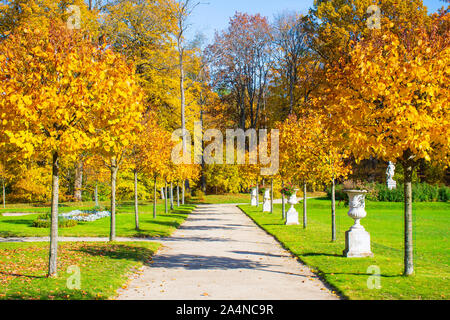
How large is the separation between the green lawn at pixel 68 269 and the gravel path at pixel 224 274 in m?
0.41

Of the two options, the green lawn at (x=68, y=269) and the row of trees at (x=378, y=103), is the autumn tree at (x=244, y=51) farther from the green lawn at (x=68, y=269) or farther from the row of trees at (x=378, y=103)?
the green lawn at (x=68, y=269)

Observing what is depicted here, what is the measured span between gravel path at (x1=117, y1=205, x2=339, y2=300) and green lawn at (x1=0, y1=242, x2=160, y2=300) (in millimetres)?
409

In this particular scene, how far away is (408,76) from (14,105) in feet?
24.4

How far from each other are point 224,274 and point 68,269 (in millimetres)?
3482

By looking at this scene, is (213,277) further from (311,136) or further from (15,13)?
(15,13)

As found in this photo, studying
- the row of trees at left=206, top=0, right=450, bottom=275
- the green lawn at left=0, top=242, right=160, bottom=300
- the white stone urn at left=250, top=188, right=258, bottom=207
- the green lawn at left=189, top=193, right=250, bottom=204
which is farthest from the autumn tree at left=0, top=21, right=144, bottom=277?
the green lawn at left=189, top=193, right=250, bottom=204

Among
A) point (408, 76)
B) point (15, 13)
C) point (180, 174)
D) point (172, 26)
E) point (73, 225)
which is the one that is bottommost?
point (73, 225)

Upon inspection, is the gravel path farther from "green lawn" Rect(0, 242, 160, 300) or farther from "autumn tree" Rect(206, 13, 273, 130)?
"autumn tree" Rect(206, 13, 273, 130)

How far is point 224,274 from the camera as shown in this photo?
9336 mm

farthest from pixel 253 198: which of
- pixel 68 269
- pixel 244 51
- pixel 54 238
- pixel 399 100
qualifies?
pixel 399 100

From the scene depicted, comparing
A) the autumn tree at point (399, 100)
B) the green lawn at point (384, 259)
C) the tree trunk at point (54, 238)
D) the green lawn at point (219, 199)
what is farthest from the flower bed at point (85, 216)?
the green lawn at point (219, 199)

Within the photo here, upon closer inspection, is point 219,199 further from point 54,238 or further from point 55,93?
point 55,93

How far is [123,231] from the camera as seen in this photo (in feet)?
59.8
